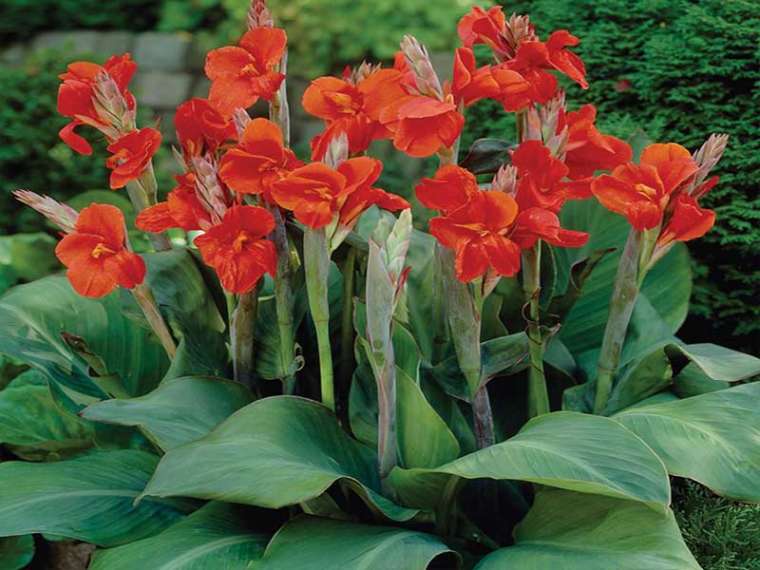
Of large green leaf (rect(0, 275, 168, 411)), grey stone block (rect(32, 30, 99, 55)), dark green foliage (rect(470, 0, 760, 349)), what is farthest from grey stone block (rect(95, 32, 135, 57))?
large green leaf (rect(0, 275, 168, 411))

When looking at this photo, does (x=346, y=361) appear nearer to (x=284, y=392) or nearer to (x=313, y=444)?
(x=284, y=392)

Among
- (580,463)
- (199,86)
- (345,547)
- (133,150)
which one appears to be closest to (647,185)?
(580,463)

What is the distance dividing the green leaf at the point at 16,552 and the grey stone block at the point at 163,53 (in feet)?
16.7

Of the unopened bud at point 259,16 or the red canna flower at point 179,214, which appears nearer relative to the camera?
the red canna flower at point 179,214

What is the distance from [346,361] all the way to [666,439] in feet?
2.39

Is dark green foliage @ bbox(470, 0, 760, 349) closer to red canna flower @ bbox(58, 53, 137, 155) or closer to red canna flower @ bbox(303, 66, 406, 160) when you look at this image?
red canna flower @ bbox(303, 66, 406, 160)

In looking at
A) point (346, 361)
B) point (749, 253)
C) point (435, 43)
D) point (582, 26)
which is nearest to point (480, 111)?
point (582, 26)

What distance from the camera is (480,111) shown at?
3678mm

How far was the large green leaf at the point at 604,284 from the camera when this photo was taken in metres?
2.58

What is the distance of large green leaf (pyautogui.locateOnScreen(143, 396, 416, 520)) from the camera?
174cm

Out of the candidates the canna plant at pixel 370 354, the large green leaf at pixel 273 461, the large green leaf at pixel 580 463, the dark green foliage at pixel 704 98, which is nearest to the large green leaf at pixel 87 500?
the canna plant at pixel 370 354

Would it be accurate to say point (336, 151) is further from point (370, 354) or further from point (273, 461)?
point (273, 461)

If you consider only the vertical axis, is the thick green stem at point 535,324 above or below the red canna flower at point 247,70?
below

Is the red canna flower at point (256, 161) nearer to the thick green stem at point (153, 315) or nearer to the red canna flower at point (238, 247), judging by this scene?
the red canna flower at point (238, 247)
